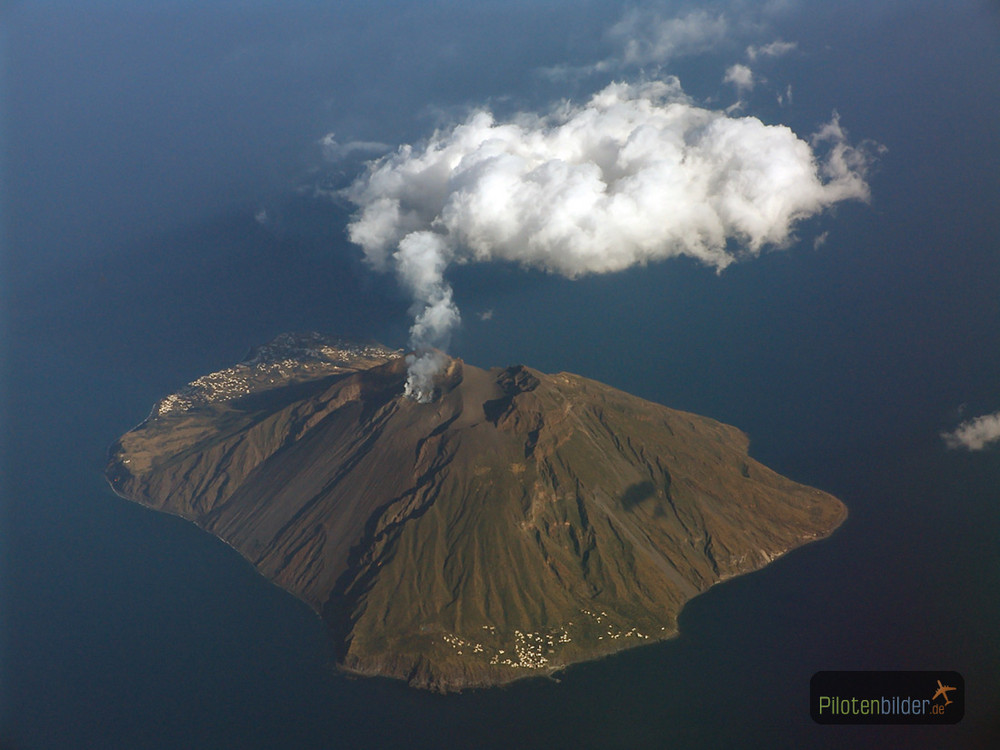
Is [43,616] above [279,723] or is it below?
above

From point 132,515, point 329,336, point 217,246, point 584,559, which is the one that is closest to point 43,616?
point 132,515

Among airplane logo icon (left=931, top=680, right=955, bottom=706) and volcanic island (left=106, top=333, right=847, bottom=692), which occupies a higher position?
volcanic island (left=106, top=333, right=847, bottom=692)

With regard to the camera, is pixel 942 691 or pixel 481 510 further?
pixel 481 510

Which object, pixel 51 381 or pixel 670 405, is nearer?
pixel 670 405

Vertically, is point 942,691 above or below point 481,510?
below

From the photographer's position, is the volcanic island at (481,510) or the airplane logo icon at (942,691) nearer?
the airplane logo icon at (942,691)

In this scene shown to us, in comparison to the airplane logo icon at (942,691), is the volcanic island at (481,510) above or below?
above

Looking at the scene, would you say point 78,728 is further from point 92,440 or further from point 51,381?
point 51,381

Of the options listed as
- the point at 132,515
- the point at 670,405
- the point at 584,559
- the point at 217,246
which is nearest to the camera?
the point at 584,559
